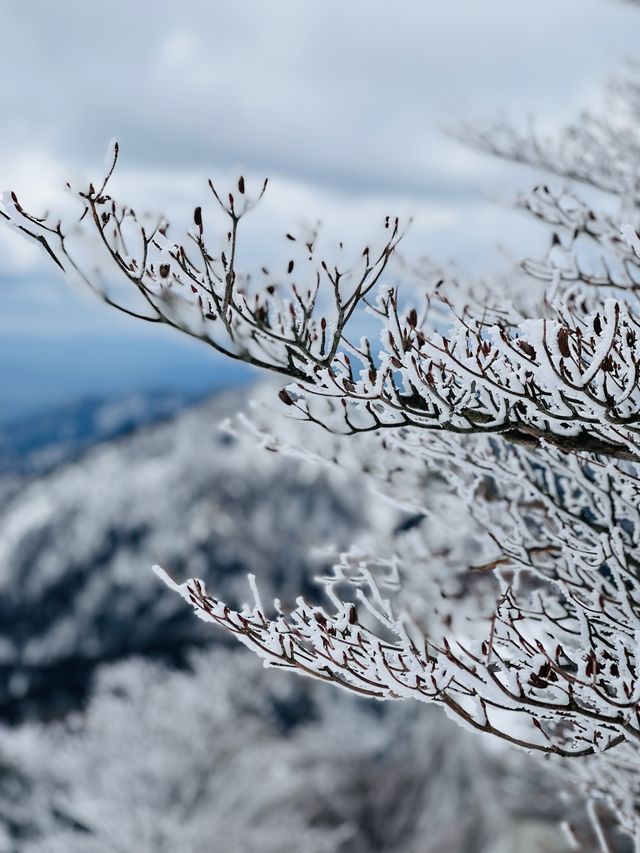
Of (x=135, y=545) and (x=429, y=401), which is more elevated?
(x=429, y=401)

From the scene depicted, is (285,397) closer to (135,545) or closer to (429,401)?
(429,401)

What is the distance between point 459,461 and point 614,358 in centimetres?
130

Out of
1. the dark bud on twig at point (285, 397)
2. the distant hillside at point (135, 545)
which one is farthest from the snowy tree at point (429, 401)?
the distant hillside at point (135, 545)

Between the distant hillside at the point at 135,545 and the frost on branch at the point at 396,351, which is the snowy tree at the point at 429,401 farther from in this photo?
the distant hillside at the point at 135,545

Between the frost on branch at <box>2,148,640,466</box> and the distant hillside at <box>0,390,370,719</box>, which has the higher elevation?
the frost on branch at <box>2,148,640,466</box>

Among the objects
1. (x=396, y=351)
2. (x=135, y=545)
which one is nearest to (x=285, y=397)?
(x=396, y=351)

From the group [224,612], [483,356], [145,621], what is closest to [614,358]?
[483,356]

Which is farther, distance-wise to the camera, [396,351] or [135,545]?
[135,545]

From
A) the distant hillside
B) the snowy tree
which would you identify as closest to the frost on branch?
the snowy tree

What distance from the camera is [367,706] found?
40.7 m

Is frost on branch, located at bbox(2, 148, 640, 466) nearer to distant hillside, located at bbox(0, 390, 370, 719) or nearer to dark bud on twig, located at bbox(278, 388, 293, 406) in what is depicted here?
dark bud on twig, located at bbox(278, 388, 293, 406)

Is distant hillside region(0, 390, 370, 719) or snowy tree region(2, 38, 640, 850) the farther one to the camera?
distant hillside region(0, 390, 370, 719)

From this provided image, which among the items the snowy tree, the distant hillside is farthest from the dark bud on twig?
the distant hillside

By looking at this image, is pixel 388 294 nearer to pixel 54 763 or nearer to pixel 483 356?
pixel 483 356
